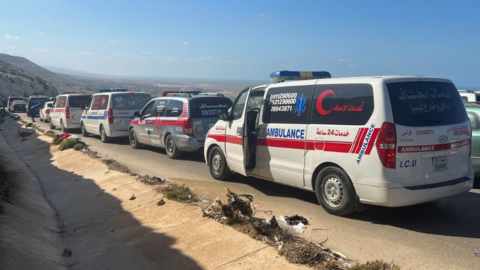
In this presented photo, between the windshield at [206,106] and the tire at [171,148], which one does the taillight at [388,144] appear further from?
the tire at [171,148]

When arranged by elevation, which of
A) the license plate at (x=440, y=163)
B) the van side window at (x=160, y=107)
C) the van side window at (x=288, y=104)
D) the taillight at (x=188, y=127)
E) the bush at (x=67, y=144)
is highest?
the van side window at (x=288, y=104)

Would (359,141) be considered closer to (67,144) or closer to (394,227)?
(394,227)

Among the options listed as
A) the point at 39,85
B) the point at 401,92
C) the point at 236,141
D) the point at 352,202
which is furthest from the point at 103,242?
the point at 39,85

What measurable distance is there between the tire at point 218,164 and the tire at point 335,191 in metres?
2.87

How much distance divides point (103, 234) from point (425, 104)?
209 inches

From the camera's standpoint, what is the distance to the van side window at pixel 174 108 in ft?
39.4

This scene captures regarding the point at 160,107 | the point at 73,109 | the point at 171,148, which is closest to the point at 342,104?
the point at 171,148

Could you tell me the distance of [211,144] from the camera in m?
9.30

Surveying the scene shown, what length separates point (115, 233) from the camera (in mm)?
6719

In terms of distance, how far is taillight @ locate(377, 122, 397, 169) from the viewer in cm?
549

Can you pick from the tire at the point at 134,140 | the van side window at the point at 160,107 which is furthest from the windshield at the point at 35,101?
the van side window at the point at 160,107

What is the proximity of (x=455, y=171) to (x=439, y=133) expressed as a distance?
66cm

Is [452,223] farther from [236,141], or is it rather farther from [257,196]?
[236,141]

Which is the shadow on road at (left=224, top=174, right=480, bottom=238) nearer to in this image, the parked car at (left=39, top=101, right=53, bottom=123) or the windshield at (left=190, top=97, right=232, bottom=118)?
the windshield at (left=190, top=97, right=232, bottom=118)
